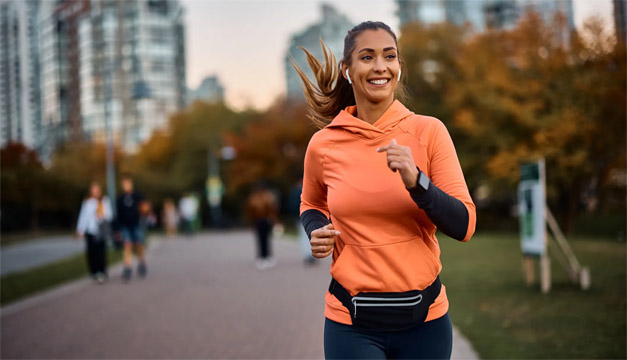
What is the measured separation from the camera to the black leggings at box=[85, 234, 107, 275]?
1286cm

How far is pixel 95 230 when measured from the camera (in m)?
12.9

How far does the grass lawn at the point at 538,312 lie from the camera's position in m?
6.14

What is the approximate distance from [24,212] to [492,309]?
24.9 metres

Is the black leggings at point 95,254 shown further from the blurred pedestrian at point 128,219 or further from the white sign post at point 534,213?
the white sign post at point 534,213

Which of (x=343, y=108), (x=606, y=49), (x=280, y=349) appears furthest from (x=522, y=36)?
(x=343, y=108)

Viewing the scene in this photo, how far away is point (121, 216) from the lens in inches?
520

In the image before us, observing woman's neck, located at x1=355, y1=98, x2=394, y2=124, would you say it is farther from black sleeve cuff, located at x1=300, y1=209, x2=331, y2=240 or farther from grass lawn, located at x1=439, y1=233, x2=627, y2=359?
grass lawn, located at x1=439, y1=233, x2=627, y2=359

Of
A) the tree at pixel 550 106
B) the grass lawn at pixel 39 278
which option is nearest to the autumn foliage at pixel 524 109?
the tree at pixel 550 106

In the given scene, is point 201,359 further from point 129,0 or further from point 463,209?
point 129,0

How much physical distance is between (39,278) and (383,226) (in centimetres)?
1353

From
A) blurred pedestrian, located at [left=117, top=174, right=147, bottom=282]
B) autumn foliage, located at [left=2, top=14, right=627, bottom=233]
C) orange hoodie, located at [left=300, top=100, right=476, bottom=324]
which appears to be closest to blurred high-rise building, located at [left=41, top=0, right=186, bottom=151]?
autumn foliage, located at [left=2, top=14, right=627, bottom=233]

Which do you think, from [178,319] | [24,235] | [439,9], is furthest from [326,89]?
[439,9]

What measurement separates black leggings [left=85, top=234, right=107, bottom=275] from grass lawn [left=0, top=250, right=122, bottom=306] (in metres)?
0.77

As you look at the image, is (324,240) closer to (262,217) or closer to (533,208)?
(533,208)
